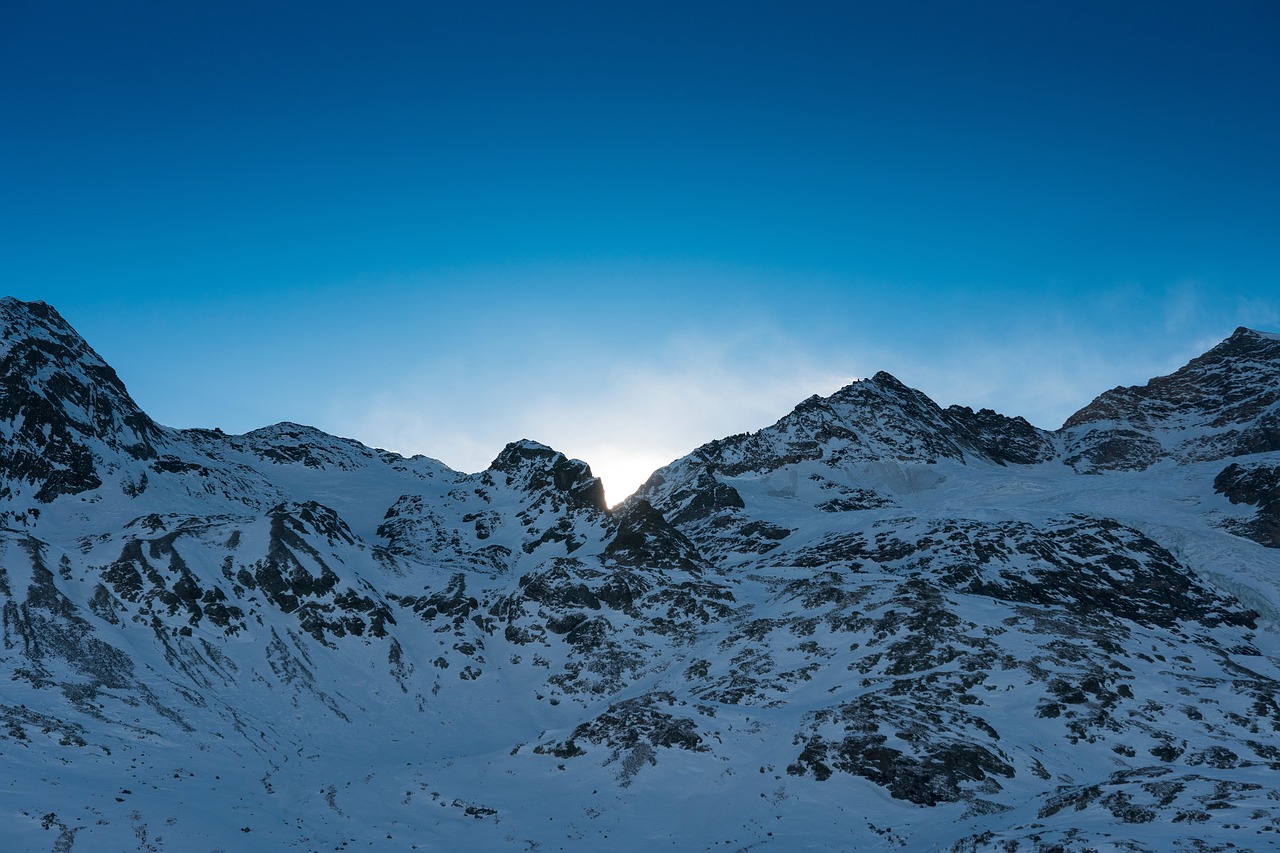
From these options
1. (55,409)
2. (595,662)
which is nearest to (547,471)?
(595,662)

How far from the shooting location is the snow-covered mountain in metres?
38.1

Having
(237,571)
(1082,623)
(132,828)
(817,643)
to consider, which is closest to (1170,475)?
(1082,623)

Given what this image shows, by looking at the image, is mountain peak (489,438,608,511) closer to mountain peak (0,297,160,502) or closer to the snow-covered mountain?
the snow-covered mountain

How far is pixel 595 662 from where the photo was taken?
77.8 metres

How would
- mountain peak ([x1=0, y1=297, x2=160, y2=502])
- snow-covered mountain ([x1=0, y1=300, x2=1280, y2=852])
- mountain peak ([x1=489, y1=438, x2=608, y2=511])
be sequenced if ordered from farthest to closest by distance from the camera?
mountain peak ([x1=489, y1=438, x2=608, y2=511]) < mountain peak ([x1=0, y1=297, x2=160, y2=502]) < snow-covered mountain ([x1=0, y1=300, x2=1280, y2=852])

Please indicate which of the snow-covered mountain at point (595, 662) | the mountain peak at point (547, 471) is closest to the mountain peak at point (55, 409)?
the snow-covered mountain at point (595, 662)

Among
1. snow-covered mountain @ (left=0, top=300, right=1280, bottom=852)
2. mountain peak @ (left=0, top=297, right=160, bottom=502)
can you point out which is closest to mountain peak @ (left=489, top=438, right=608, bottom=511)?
snow-covered mountain @ (left=0, top=300, right=1280, bottom=852)

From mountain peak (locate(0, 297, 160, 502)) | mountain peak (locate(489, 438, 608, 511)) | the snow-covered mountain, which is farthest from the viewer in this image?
mountain peak (locate(489, 438, 608, 511))

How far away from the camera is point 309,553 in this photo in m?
86.3

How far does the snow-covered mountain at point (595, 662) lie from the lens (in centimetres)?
3809

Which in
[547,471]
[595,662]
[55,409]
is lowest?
[595,662]

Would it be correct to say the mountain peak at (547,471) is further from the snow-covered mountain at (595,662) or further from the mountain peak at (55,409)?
the mountain peak at (55,409)

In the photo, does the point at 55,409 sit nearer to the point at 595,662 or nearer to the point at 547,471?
the point at 547,471

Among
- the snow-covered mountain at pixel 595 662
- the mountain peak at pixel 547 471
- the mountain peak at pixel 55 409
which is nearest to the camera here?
the snow-covered mountain at pixel 595 662
